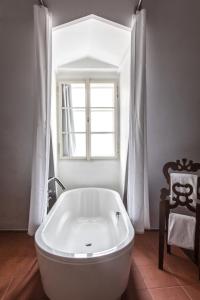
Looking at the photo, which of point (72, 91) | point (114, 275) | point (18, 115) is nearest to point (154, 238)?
point (114, 275)

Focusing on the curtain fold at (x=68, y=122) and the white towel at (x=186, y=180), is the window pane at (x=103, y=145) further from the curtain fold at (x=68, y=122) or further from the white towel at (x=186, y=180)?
the white towel at (x=186, y=180)

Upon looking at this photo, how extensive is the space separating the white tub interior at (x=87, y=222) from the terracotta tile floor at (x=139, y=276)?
311mm

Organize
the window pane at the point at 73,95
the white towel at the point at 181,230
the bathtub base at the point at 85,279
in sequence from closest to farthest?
the bathtub base at the point at 85,279 → the white towel at the point at 181,230 → the window pane at the point at 73,95

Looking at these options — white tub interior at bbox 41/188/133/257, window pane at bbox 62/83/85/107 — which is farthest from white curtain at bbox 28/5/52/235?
window pane at bbox 62/83/85/107

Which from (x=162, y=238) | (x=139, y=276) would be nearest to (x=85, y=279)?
(x=139, y=276)

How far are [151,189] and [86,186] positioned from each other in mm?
1172

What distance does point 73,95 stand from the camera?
3.70 metres

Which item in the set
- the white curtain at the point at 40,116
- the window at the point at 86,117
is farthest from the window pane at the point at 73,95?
the white curtain at the point at 40,116

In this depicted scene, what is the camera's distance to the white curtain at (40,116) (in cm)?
235

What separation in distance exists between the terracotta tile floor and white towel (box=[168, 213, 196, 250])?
0.24m

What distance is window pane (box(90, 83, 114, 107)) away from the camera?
370 cm

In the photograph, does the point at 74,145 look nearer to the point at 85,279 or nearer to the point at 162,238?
the point at 162,238

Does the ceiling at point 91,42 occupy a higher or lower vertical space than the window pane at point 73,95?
higher

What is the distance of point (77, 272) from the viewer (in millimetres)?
1470
